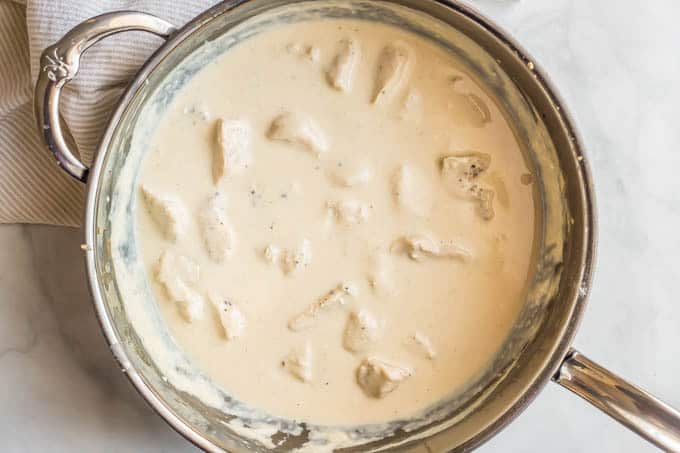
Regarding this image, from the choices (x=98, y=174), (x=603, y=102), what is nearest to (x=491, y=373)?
(x=603, y=102)

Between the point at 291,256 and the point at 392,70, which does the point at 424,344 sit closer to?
the point at 291,256

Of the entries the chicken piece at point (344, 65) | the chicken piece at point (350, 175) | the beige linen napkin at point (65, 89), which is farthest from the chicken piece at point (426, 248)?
the beige linen napkin at point (65, 89)

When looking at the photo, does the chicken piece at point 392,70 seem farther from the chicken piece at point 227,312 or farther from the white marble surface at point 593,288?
the chicken piece at point 227,312

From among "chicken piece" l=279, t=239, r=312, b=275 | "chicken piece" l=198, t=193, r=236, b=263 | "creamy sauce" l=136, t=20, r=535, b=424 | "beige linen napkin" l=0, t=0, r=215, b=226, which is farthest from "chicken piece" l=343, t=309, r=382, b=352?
"beige linen napkin" l=0, t=0, r=215, b=226

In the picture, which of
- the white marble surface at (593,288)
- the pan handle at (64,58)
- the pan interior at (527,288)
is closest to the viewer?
the pan handle at (64,58)

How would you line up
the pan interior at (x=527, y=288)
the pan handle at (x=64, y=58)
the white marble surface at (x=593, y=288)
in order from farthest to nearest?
the white marble surface at (x=593, y=288)
the pan interior at (x=527, y=288)
the pan handle at (x=64, y=58)

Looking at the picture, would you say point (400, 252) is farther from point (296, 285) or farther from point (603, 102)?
point (603, 102)

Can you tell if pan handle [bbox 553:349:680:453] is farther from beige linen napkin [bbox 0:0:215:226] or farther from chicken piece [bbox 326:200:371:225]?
beige linen napkin [bbox 0:0:215:226]
